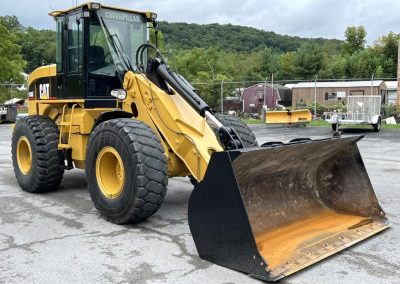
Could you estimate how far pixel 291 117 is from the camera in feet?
67.7

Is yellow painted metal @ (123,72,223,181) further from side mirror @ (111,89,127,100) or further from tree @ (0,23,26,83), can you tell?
tree @ (0,23,26,83)

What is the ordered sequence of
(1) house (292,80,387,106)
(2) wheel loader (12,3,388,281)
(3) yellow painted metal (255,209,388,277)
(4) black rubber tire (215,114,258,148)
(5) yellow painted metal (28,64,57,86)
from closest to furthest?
(3) yellow painted metal (255,209,388,277), (2) wheel loader (12,3,388,281), (4) black rubber tire (215,114,258,148), (5) yellow painted metal (28,64,57,86), (1) house (292,80,387,106)

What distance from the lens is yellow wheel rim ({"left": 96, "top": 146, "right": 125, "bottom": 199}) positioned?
17.4 feet

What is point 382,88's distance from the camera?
3925 cm

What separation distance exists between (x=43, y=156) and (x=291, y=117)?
15329 millimetres

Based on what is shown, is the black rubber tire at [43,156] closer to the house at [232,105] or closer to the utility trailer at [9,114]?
the utility trailer at [9,114]

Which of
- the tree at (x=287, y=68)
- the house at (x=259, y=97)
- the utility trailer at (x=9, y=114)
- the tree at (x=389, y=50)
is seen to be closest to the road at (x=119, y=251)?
the utility trailer at (x=9, y=114)

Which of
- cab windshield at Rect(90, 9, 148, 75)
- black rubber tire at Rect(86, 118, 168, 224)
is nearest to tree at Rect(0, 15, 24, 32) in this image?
cab windshield at Rect(90, 9, 148, 75)

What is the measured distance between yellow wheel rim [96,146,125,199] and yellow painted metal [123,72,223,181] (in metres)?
0.59

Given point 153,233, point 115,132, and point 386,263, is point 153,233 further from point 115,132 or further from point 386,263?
point 386,263

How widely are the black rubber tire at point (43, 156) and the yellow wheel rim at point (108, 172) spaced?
1.57 metres

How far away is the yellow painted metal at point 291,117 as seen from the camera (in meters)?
20.5

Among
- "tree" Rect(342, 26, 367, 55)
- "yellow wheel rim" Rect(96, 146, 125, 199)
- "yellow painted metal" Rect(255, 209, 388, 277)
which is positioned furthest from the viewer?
"tree" Rect(342, 26, 367, 55)

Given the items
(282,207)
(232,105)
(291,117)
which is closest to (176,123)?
(282,207)
